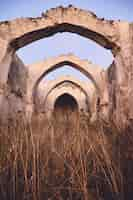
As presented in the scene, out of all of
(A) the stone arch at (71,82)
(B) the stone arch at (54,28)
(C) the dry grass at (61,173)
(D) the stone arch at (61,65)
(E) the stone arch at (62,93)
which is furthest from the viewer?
(E) the stone arch at (62,93)

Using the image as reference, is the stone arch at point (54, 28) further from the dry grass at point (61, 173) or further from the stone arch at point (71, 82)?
A: the stone arch at point (71, 82)

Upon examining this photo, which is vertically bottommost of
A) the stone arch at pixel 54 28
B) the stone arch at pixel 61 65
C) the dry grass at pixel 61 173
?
the dry grass at pixel 61 173

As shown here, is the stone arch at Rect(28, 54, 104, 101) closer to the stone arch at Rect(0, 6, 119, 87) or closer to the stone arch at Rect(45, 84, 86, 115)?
the stone arch at Rect(0, 6, 119, 87)

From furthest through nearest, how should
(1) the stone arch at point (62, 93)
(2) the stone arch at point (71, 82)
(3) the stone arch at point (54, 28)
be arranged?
(1) the stone arch at point (62, 93), (2) the stone arch at point (71, 82), (3) the stone arch at point (54, 28)

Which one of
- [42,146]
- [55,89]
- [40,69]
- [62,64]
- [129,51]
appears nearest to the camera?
[42,146]

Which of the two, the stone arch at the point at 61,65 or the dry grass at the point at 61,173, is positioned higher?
the stone arch at the point at 61,65

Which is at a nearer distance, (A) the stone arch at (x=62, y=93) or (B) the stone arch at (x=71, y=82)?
(B) the stone arch at (x=71, y=82)

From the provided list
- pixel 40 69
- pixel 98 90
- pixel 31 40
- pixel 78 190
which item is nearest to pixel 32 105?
pixel 40 69

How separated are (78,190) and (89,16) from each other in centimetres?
527

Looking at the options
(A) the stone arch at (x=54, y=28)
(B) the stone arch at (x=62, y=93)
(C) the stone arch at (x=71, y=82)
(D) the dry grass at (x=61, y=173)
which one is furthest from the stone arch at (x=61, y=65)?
(D) the dry grass at (x=61, y=173)

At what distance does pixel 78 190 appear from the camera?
1.36 meters

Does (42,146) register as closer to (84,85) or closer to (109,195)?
(109,195)

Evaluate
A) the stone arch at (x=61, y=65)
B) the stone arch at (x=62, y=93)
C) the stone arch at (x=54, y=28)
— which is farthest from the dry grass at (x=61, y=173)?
the stone arch at (x=62, y=93)

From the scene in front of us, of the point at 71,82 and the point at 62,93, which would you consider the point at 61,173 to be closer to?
the point at 71,82
